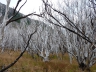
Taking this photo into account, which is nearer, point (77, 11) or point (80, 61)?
point (80, 61)

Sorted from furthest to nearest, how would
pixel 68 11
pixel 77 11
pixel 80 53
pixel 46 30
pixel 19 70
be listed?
pixel 46 30 < pixel 68 11 < pixel 77 11 < pixel 80 53 < pixel 19 70

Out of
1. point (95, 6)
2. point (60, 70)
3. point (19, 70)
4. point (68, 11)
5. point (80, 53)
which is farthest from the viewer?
point (68, 11)

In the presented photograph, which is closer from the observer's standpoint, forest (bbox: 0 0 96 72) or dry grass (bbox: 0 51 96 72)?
forest (bbox: 0 0 96 72)

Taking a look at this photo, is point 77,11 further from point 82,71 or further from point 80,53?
point 82,71

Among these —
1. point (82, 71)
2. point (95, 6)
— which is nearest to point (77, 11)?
point (82, 71)

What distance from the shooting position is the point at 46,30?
683 inches

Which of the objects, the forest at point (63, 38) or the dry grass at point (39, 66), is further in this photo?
the dry grass at point (39, 66)

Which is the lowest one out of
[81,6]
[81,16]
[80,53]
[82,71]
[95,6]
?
[82,71]

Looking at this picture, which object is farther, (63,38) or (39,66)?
(63,38)

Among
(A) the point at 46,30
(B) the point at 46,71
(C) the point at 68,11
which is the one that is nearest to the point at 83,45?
(B) the point at 46,71

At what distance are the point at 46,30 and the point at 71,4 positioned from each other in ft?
15.9

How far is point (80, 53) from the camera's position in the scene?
10438 millimetres

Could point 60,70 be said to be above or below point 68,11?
below

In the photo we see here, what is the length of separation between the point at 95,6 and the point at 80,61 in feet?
31.6
